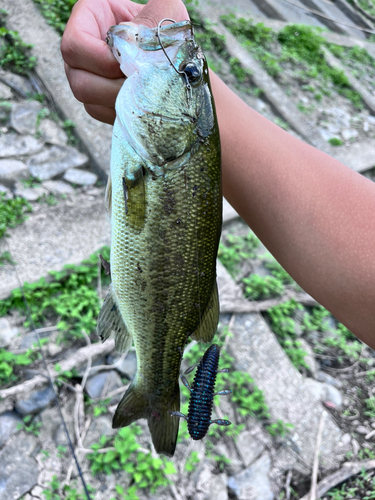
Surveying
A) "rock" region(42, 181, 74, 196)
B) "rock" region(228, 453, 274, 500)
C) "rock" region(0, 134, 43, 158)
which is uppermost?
"rock" region(0, 134, 43, 158)

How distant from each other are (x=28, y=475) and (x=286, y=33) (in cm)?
672

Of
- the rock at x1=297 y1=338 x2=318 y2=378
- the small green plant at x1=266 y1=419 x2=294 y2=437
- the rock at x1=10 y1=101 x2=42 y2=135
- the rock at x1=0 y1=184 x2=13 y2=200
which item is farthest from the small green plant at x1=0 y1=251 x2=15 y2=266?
the rock at x1=297 y1=338 x2=318 y2=378

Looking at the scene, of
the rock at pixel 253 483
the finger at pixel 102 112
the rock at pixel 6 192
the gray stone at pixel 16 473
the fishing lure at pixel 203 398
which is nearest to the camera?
the fishing lure at pixel 203 398

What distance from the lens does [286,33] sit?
20.2ft

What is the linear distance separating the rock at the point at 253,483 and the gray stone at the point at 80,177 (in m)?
2.49

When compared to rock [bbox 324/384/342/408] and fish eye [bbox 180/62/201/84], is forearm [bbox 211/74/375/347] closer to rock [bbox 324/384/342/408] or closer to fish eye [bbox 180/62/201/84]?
fish eye [bbox 180/62/201/84]

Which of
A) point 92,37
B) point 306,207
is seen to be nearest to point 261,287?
point 306,207

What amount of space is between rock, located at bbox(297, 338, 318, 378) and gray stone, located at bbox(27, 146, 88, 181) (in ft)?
8.03

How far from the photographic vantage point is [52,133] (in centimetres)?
341

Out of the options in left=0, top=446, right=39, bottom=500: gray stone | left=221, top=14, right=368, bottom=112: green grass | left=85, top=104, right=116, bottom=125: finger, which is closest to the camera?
left=85, top=104, right=116, bottom=125: finger

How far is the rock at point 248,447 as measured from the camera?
246 cm

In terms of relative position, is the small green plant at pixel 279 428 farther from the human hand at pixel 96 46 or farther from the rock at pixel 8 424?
the human hand at pixel 96 46

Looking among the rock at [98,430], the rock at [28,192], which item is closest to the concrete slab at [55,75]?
the rock at [28,192]

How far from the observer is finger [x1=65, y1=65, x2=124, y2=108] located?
4.35 feet
